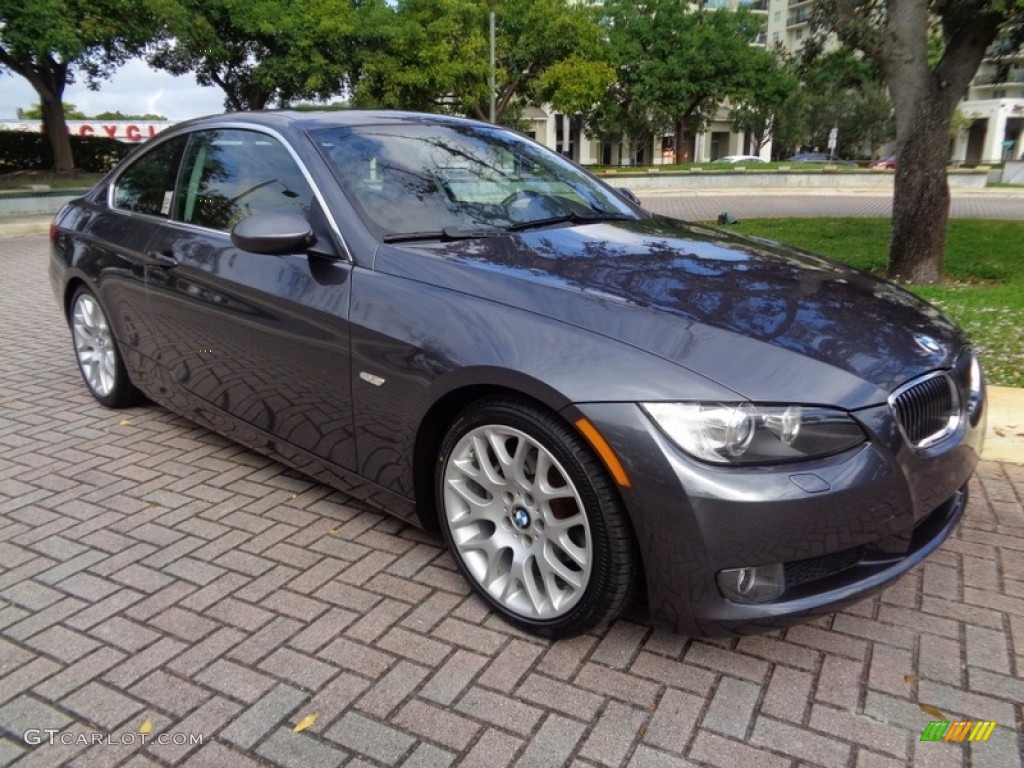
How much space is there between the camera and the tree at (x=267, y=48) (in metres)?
28.4

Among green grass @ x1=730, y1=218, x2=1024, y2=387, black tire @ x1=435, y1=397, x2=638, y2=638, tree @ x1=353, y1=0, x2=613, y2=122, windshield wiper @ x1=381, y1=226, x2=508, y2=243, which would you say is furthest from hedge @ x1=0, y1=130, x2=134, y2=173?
black tire @ x1=435, y1=397, x2=638, y2=638

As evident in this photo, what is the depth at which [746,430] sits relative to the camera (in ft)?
6.82

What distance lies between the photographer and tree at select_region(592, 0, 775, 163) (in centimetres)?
4181

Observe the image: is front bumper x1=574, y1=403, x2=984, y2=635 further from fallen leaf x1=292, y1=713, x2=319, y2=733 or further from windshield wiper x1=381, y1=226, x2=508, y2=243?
windshield wiper x1=381, y1=226, x2=508, y2=243

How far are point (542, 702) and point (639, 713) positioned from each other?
27cm

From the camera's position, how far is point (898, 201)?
7.95m

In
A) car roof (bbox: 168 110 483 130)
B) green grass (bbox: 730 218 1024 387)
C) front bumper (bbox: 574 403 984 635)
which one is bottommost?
green grass (bbox: 730 218 1024 387)

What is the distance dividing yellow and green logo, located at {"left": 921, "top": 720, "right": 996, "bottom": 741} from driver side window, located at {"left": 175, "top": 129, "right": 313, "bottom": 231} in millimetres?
2652

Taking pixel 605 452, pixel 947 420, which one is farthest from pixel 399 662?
pixel 947 420

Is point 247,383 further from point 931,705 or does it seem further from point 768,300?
point 931,705

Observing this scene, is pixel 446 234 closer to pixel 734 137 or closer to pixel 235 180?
pixel 235 180

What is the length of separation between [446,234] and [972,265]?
801cm

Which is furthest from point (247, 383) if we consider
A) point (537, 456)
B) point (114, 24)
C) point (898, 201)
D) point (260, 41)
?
point (260, 41)

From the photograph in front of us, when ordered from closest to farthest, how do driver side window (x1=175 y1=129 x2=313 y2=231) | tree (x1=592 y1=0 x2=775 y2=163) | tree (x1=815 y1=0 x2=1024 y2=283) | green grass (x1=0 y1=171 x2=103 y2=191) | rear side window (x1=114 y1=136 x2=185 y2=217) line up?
1. driver side window (x1=175 y1=129 x2=313 y2=231)
2. rear side window (x1=114 y1=136 x2=185 y2=217)
3. tree (x1=815 y1=0 x2=1024 y2=283)
4. green grass (x1=0 y1=171 x2=103 y2=191)
5. tree (x1=592 y1=0 x2=775 y2=163)
